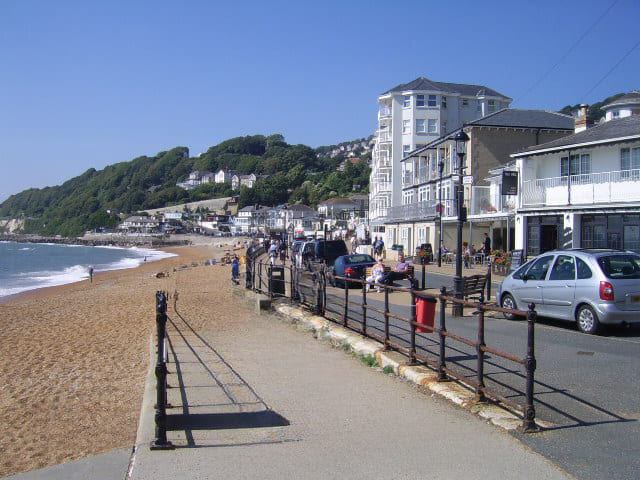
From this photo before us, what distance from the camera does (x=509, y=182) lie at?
28.7 meters

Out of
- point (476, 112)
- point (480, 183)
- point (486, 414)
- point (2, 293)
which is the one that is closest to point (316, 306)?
point (486, 414)

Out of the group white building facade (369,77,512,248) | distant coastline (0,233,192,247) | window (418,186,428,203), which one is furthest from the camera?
distant coastline (0,233,192,247)

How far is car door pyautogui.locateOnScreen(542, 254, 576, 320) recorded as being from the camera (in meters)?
10.5

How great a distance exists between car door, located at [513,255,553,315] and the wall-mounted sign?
58.1 feet

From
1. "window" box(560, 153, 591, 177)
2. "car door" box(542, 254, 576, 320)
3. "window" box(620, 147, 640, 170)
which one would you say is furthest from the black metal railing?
"window" box(560, 153, 591, 177)

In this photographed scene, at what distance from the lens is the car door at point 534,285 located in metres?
11.2

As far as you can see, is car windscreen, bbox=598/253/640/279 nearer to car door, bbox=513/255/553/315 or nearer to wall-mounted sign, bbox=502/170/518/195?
car door, bbox=513/255/553/315

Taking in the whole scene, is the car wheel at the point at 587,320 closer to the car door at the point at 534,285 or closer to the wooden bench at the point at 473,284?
the car door at the point at 534,285

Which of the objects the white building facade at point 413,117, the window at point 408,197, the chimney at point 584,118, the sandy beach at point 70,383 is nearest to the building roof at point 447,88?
the white building facade at point 413,117

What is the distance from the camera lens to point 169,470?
4.65m

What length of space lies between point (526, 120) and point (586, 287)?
103ft

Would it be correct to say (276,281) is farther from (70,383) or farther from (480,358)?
(480,358)

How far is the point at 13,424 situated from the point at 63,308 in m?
16.8

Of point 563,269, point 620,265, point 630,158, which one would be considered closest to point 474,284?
point 563,269
